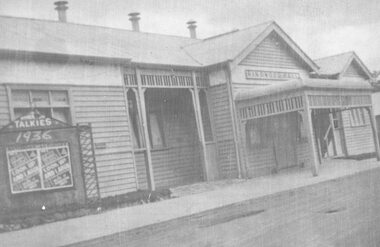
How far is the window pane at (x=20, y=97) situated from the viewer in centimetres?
1323

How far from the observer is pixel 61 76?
46.9 ft

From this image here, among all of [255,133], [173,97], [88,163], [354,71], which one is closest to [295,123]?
[255,133]

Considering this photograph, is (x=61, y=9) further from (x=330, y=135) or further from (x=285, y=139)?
(x=330, y=135)

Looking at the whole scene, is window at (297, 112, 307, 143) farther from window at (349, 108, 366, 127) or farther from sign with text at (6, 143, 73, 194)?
sign with text at (6, 143, 73, 194)

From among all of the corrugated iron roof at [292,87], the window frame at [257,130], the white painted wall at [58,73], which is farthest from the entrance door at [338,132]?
the white painted wall at [58,73]

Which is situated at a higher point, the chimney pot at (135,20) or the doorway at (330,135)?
the chimney pot at (135,20)

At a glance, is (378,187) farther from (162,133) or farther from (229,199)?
(162,133)

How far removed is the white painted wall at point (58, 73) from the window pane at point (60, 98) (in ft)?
0.88

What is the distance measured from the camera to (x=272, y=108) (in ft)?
61.8

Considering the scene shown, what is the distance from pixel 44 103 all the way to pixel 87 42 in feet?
12.7

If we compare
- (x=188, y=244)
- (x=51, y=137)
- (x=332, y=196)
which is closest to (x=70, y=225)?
(x=51, y=137)

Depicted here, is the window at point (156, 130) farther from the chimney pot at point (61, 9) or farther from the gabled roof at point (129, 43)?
the chimney pot at point (61, 9)

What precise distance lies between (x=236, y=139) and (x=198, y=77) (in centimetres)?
270

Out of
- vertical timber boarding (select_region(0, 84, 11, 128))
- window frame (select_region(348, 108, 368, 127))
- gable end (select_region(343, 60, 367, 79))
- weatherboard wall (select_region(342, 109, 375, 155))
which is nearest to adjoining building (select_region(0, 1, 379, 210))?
vertical timber boarding (select_region(0, 84, 11, 128))
